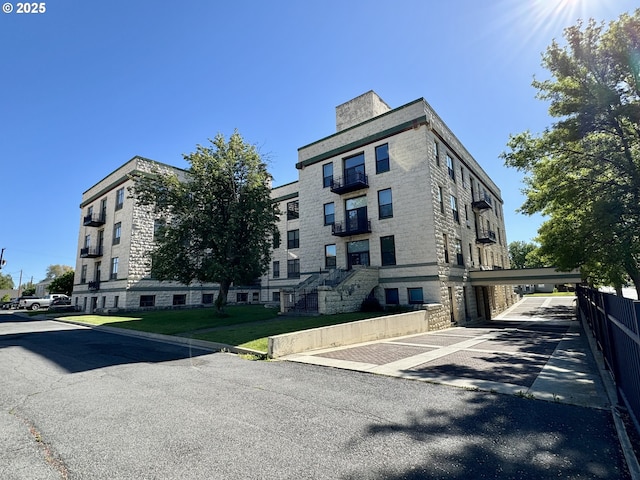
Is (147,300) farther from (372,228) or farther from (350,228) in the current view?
(372,228)

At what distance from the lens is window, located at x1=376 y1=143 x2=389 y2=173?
24125 millimetres

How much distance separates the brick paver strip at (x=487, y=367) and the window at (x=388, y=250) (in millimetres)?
13105

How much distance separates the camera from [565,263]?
16.2m

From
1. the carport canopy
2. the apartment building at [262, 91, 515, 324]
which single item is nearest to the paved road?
the apartment building at [262, 91, 515, 324]

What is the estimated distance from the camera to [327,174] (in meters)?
27.5

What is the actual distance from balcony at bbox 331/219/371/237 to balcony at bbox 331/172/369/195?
105 inches

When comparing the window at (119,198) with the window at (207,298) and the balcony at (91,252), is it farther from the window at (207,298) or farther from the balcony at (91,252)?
the window at (207,298)

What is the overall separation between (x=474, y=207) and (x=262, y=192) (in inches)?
837

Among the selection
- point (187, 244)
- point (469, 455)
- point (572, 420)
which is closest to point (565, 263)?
point (572, 420)

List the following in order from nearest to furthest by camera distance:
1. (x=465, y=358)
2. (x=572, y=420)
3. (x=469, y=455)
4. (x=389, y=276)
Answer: (x=469, y=455)
(x=572, y=420)
(x=465, y=358)
(x=389, y=276)

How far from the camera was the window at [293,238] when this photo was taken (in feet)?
125

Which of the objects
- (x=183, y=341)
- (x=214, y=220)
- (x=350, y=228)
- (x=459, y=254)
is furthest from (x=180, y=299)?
(x=459, y=254)

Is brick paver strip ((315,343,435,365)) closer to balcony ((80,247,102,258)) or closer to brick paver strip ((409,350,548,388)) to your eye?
brick paver strip ((409,350,548,388))

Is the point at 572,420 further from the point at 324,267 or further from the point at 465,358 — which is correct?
the point at 324,267
